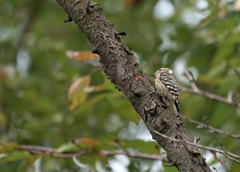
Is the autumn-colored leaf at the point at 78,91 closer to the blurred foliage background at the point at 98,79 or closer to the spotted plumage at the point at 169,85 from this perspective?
the blurred foliage background at the point at 98,79

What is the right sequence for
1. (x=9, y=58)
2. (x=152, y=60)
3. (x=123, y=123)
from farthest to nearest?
(x=9, y=58), (x=123, y=123), (x=152, y=60)

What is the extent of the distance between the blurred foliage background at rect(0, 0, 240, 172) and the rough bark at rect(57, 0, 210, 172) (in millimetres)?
1379

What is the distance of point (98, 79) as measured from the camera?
259 inches

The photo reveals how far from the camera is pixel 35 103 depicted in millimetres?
7957

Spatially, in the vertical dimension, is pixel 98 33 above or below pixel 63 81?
below

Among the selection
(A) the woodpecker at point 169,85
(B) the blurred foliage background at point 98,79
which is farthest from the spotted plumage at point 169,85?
(B) the blurred foliage background at point 98,79

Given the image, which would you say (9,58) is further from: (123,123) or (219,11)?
(219,11)

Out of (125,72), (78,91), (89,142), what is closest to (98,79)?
(78,91)

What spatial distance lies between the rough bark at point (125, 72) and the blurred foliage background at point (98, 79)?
4.52 ft

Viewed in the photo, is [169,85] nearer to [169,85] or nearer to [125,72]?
[169,85]

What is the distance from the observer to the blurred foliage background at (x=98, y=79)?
15.7 feet

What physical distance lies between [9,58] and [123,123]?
3509 millimetres

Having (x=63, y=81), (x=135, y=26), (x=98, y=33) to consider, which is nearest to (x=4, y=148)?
(x=98, y=33)

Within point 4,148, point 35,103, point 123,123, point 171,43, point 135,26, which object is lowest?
point 4,148
